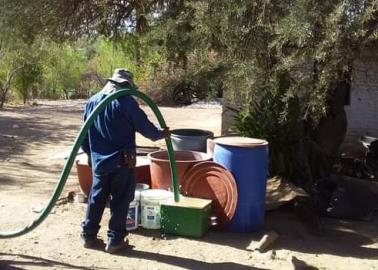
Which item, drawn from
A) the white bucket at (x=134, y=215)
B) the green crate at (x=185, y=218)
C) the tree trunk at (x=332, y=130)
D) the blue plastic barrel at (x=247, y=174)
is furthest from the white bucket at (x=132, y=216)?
the tree trunk at (x=332, y=130)

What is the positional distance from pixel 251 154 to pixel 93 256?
6.29 feet

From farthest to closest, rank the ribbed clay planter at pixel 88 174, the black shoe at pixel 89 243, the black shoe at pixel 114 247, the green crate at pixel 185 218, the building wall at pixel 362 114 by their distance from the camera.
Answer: the building wall at pixel 362 114
the ribbed clay planter at pixel 88 174
the green crate at pixel 185 218
the black shoe at pixel 89 243
the black shoe at pixel 114 247

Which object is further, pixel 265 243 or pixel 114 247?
pixel 265 243

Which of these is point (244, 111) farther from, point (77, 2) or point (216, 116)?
point (216, 116)

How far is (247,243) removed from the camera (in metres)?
6.29

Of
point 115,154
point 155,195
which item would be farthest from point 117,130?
point 155,195

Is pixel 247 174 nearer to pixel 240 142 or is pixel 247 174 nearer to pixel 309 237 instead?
pixel 240 142

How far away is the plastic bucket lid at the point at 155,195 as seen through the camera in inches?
257

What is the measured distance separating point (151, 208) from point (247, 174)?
3.46ft

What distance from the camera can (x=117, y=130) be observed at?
18.5 ft

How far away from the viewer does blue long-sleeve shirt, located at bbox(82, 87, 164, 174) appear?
562 cm

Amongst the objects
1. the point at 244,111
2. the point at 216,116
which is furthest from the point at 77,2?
the point at 216,116

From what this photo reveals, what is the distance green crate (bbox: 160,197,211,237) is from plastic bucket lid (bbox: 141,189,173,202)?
0.18 metres

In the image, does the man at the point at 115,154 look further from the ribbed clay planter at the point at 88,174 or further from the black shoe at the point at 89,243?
the ribbed clay planter at the point at 88,174
